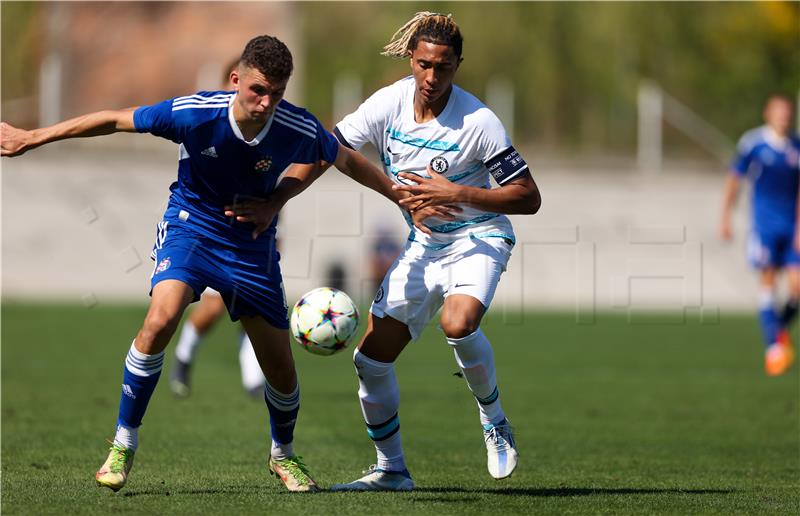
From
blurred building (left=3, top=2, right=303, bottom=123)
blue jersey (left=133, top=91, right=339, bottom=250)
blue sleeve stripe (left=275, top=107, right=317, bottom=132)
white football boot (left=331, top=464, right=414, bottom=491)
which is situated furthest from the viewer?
blurred building (left=3, top=2, right=303, bottom=123)

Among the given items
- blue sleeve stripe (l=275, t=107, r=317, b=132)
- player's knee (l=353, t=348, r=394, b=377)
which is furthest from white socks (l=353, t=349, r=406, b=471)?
blue sleeve stripe (l=275, t=107, r=317, b=132)

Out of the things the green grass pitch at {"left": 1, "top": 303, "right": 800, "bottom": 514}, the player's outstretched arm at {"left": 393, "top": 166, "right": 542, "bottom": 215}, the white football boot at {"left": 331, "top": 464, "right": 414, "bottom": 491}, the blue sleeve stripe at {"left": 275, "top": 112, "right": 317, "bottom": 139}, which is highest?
the blue sleeve stripe at {"left": 275, "top": 112, "right": 317, "bottom": 139}

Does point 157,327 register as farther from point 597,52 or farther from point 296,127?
point 597,52

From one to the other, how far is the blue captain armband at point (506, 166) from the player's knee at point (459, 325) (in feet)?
2.40

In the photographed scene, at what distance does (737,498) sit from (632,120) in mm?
24249

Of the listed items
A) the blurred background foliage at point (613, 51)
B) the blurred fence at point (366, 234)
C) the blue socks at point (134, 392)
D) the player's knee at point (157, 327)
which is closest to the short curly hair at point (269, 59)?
the player's knee at point (157, 327)

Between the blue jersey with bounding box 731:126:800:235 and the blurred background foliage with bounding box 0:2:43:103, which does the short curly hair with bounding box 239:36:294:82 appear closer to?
the blue jersey with bounding box 731:126:800:235

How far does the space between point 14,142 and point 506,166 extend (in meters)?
2.47

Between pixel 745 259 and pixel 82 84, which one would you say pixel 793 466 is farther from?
pixel 82 84

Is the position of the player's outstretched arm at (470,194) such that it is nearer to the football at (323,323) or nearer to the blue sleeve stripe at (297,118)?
the blue sleeve stripe at (297,118)

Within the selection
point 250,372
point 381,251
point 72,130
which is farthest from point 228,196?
point 381,251

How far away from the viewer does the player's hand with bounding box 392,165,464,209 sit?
6.24m

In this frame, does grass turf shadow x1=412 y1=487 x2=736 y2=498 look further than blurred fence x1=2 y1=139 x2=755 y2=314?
No

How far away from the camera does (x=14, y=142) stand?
5.87 metres
